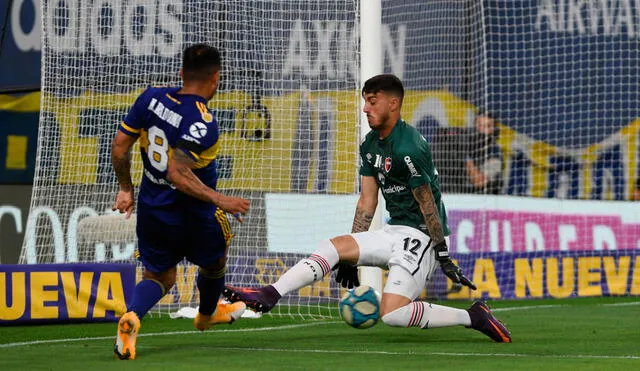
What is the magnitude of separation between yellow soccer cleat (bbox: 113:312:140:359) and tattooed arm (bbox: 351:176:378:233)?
2105 millimetres

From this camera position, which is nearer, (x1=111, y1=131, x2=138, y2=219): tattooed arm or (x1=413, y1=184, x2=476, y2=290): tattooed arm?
(x1=111, y1=131, x2=138, y2=219): tattooed arm

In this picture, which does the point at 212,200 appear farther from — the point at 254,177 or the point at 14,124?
the point at 14,124

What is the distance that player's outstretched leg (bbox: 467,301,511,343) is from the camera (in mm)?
8648

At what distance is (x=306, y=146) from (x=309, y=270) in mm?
5031

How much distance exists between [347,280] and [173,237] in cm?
165

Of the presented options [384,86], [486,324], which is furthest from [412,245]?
[384,86]

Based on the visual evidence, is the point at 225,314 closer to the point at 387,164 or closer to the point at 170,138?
the point at 170,138

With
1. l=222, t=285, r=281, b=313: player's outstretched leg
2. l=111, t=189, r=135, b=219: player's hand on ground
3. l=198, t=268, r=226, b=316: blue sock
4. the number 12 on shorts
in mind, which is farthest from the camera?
the number 12 on shorts

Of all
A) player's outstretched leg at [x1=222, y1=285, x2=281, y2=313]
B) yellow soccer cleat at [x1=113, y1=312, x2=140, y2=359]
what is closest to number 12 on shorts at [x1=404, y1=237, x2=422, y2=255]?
player's outstretched leg at [x1=222, y1=285, x2=281, y2=313]

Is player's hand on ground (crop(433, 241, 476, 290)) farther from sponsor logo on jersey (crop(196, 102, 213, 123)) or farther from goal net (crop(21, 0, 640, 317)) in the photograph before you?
goal net (crop(21, 0, 640, 317))

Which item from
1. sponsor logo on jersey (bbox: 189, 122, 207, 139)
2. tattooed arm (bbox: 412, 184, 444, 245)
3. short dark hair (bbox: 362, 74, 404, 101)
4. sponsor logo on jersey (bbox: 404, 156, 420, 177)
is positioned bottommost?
tattooed arm (bbox: 412, 184, 444, 245)

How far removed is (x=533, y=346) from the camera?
8516 millimetres

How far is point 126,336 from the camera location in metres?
7.40

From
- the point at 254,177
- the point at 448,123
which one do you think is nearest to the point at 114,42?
the point at 254,177
